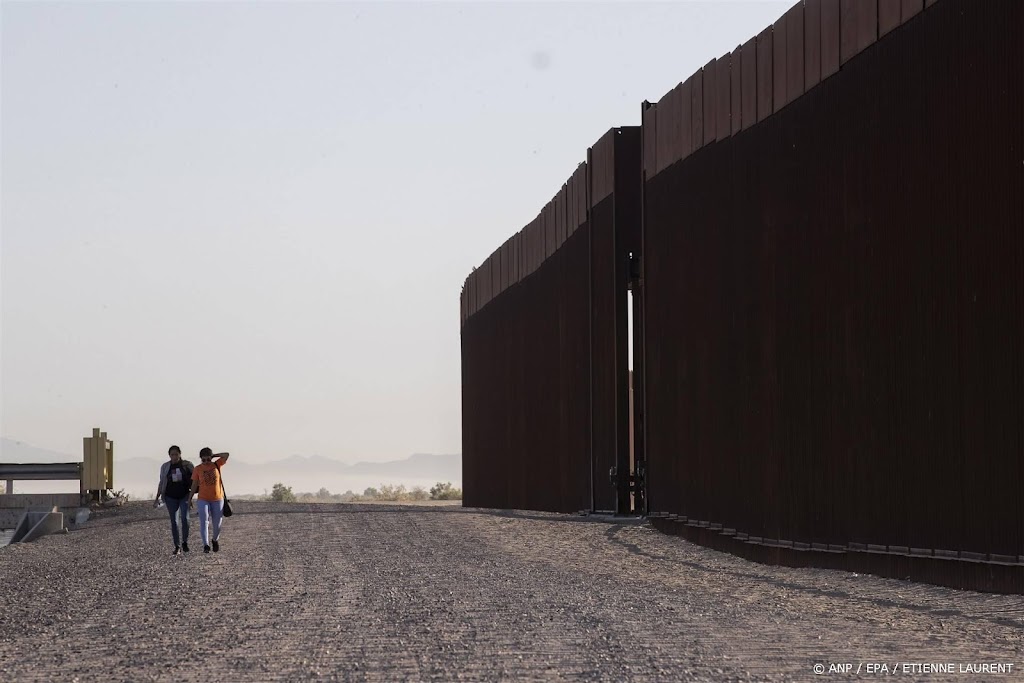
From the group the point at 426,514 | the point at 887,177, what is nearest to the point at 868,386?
the point at 887,177

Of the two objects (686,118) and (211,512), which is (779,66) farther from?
(211,512)

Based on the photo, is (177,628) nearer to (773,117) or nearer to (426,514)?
(773,117)

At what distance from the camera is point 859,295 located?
18.0m

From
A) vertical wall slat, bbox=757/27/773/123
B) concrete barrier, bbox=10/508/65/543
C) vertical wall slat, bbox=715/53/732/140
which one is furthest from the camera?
concrete barrier, bbox=10/508/65/543

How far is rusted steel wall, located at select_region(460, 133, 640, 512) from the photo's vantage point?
30453 mm

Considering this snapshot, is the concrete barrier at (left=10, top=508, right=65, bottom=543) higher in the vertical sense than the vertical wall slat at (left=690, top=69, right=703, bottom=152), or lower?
lower

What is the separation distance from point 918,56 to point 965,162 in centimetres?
181

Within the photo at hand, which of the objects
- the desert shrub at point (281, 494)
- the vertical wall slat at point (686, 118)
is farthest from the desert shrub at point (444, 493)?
the vertical wall slat at point (686, 118)

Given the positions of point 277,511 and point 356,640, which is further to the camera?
point 277,511

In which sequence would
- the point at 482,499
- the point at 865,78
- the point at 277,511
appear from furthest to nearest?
the point at 482,499 < the point at 277,511 < the point at 865,78

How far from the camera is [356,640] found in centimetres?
1090

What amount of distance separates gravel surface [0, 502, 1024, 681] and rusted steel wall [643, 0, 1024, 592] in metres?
1.03

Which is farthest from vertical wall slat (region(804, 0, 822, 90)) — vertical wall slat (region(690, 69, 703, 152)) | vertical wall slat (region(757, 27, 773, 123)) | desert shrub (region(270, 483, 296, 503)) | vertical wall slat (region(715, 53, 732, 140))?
desert shrub (region(270, 483, 296, 503))

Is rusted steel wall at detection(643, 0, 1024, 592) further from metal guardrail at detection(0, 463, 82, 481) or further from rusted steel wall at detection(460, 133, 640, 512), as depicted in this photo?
metal guardrail at detection(0, 463, 82, 481)
